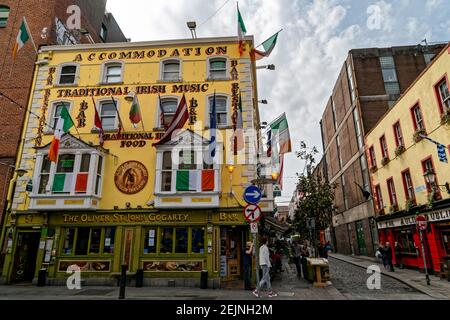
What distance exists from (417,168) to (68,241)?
2108cm

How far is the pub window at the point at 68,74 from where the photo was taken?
60.2 feet

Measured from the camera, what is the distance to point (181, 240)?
14.9 metres

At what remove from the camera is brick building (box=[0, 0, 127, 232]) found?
17.1 m

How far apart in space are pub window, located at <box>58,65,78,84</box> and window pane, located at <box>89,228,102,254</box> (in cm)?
939

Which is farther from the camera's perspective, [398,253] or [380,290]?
[398,253]

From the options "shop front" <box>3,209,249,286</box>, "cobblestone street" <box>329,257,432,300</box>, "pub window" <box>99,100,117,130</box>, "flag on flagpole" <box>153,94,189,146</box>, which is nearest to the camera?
"cobblestone street" <box>329,257,432,300</box>

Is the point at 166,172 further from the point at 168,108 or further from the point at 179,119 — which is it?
the point at 168,108

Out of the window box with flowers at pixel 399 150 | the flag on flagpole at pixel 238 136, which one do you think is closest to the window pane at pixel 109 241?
the flag on flagpole at pixel 238 136

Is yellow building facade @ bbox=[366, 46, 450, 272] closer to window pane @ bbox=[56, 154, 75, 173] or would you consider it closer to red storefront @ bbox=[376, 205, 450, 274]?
red storefront @ bbox=[376, 205, 450, 274]

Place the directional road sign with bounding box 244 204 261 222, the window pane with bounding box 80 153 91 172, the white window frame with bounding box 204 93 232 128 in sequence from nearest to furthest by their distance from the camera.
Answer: the directional road sign with bounding box 244 204 261 222 → the window pane with bounding box 80 153 91 172 → the white window frame with bounding box 204 93 232 128

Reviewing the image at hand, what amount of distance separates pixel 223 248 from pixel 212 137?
18.5 feet

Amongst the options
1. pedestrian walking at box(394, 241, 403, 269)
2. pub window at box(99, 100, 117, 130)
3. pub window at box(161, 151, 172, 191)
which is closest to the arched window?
pub window at box(99, 100, 117, 130)

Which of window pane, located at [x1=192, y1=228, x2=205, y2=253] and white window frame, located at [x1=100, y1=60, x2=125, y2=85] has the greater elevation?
white window frame, located at [x1=100, y1=60, x2=125, y2=85]

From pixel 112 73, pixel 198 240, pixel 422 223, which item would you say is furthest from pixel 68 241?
pixel 422 223
